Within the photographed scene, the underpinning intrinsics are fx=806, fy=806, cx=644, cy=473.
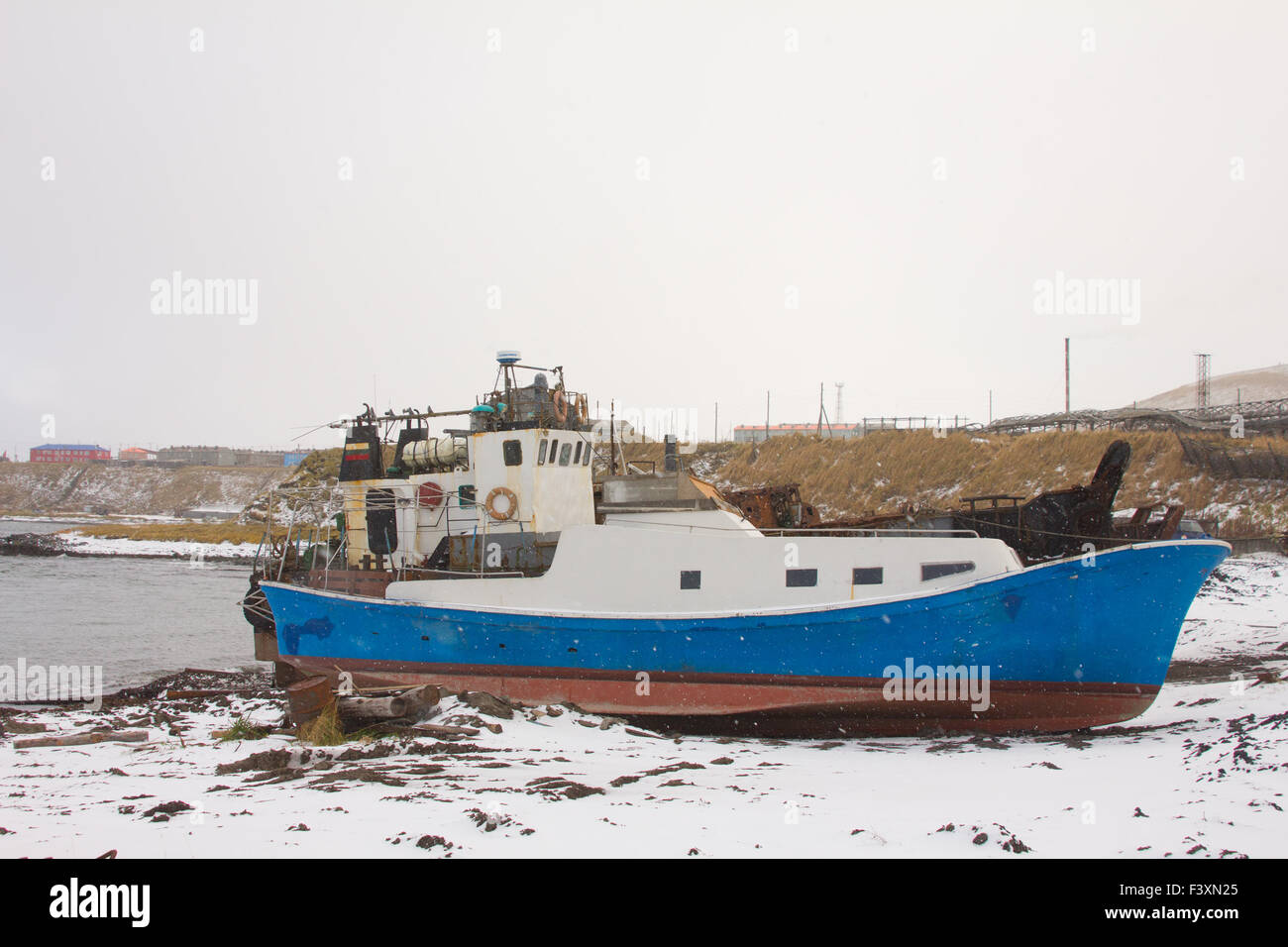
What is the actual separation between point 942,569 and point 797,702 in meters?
2.79

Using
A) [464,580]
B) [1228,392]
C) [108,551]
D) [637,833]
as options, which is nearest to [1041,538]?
[464,580]

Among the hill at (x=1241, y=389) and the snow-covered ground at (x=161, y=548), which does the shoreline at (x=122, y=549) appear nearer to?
the snow-covered ground at (x=161, y=548)

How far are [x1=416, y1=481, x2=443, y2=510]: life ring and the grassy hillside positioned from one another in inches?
947

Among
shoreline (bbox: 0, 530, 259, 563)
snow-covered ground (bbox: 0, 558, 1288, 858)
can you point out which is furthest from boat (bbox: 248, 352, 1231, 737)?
shoreline (bbox: 0, 530, 259, 563)

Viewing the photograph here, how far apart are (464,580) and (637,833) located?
7389 mm

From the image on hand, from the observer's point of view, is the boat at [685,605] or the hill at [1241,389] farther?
the hill at [1241,389]

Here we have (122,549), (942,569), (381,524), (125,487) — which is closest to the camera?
(942,569)

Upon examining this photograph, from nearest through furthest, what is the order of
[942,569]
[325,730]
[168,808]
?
[168,808], [325,730], [942,569]

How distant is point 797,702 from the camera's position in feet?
36.9

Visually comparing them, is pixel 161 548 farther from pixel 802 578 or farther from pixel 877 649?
pixel 877 649

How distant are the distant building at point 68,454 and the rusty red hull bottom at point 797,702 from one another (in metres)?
132

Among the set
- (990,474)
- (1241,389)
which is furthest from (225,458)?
(1241,389)

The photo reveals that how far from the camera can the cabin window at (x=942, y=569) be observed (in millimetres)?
11297

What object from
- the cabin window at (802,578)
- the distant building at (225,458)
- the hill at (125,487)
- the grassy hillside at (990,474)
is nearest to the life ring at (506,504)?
the cabin window at (802,578)
